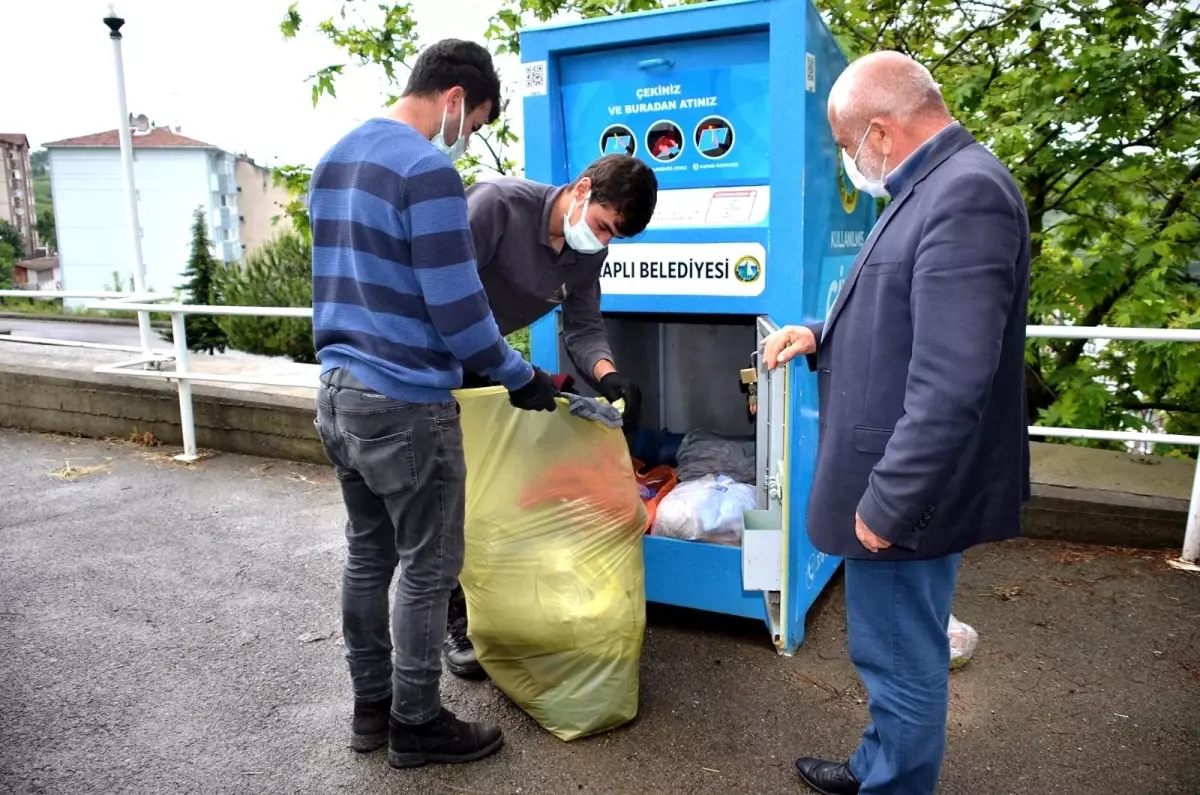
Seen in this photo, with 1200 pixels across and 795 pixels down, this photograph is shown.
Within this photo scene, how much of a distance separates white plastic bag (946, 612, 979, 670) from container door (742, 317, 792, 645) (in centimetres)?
64

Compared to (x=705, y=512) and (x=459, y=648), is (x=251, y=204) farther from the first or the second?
(x=705, y=512)

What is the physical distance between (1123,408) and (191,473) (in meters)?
5.07

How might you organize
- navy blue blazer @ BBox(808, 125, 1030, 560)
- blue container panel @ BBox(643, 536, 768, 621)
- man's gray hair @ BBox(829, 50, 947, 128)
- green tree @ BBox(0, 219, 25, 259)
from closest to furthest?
navy blue blazer @ BBox(808, 125, 1030, 560)
man's gray hair @ BBox(829, 50, 947, 128)
blue container panel @ BBox(643, 536, 768, 621)
green tree @ BBox(0, 219, 25, 259)

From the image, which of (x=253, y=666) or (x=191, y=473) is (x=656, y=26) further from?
(x=191, y=473)

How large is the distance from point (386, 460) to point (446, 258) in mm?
484

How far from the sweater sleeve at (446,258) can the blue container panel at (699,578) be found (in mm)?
1182

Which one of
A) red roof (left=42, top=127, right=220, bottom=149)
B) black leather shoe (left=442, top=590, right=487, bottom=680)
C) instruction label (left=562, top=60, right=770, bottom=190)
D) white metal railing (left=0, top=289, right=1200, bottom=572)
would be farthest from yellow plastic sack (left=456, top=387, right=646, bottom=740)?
red roof (left=42, top=127, right=220, bottom=149)

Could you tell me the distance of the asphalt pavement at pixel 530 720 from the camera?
7.07ft

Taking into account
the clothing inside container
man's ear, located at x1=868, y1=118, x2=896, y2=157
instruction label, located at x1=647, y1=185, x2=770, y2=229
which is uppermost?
man's ear, located at x1=868, y1=118, x2=896, y2=157

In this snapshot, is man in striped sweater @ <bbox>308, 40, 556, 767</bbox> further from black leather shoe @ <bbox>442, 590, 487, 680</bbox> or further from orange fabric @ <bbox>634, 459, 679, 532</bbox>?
orange fabric @ <bbox>634, 459, 679, 532</bbox>

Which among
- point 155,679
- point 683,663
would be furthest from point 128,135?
point 683,663

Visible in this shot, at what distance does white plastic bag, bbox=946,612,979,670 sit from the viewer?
8.61 ft

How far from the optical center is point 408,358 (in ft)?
6.34

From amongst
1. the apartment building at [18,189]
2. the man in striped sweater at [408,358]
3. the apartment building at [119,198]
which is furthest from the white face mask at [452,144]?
the apartment building at [18,189]
